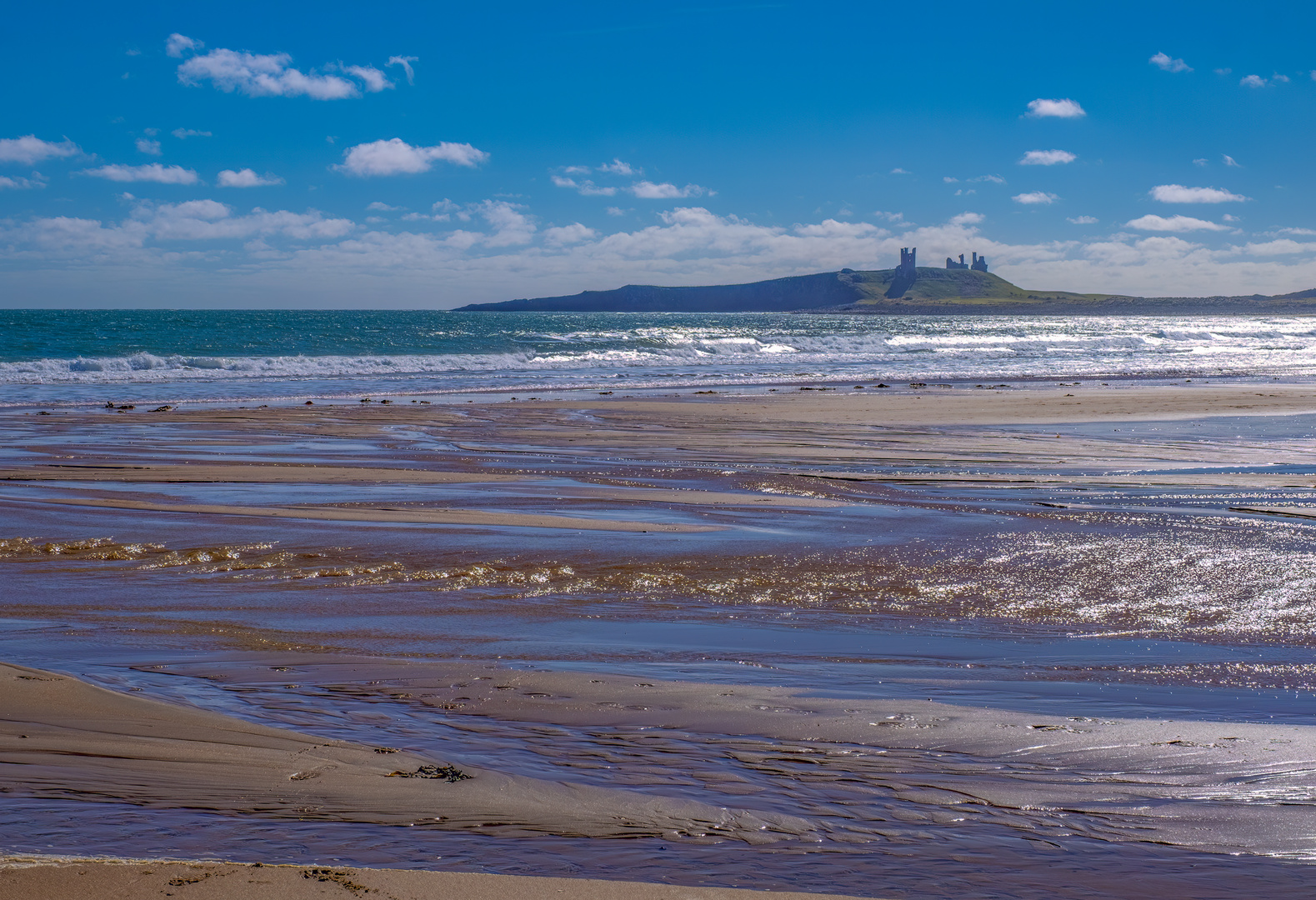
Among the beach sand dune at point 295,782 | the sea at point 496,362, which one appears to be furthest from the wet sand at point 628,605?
the sea at point 496,362

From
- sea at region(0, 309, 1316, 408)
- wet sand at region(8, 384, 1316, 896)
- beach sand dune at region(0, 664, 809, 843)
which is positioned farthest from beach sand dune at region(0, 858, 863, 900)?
sea at region(0, 309, 1316, 408)

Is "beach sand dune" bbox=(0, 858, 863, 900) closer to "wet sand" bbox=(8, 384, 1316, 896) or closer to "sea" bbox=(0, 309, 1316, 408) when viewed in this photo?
"wet sand" bbox=(8, 384, 1316, 896)

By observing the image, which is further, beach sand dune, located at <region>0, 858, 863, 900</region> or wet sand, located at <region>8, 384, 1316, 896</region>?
wet sand, located at <region>8, 384, 1316, 896</region>

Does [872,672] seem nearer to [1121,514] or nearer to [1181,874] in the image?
[1181,874]

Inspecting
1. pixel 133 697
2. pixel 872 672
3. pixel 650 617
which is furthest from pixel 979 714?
pixel 133 697

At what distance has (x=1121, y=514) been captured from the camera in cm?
755

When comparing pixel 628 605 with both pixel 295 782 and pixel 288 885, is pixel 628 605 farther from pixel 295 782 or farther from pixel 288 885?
pixel 288 885

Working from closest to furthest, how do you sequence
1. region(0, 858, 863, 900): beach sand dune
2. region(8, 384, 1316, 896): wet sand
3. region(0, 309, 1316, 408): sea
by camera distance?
region(0, 858, 863, 900): beach sand dune, region(8, 384, 1316, 896): wet sand, region(0, 309, 1316, 408): sea

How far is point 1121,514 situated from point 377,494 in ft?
19.7

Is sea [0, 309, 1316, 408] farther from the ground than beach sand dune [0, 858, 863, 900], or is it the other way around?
sea [0, 309, 1316, 408]

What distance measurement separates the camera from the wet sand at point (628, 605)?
9.57ft

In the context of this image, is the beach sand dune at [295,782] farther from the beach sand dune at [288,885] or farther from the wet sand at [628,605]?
the beach sand dune at [288,885]

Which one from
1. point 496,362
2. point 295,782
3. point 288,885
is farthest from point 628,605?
point 496,362

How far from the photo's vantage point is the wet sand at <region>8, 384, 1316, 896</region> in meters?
2.92
